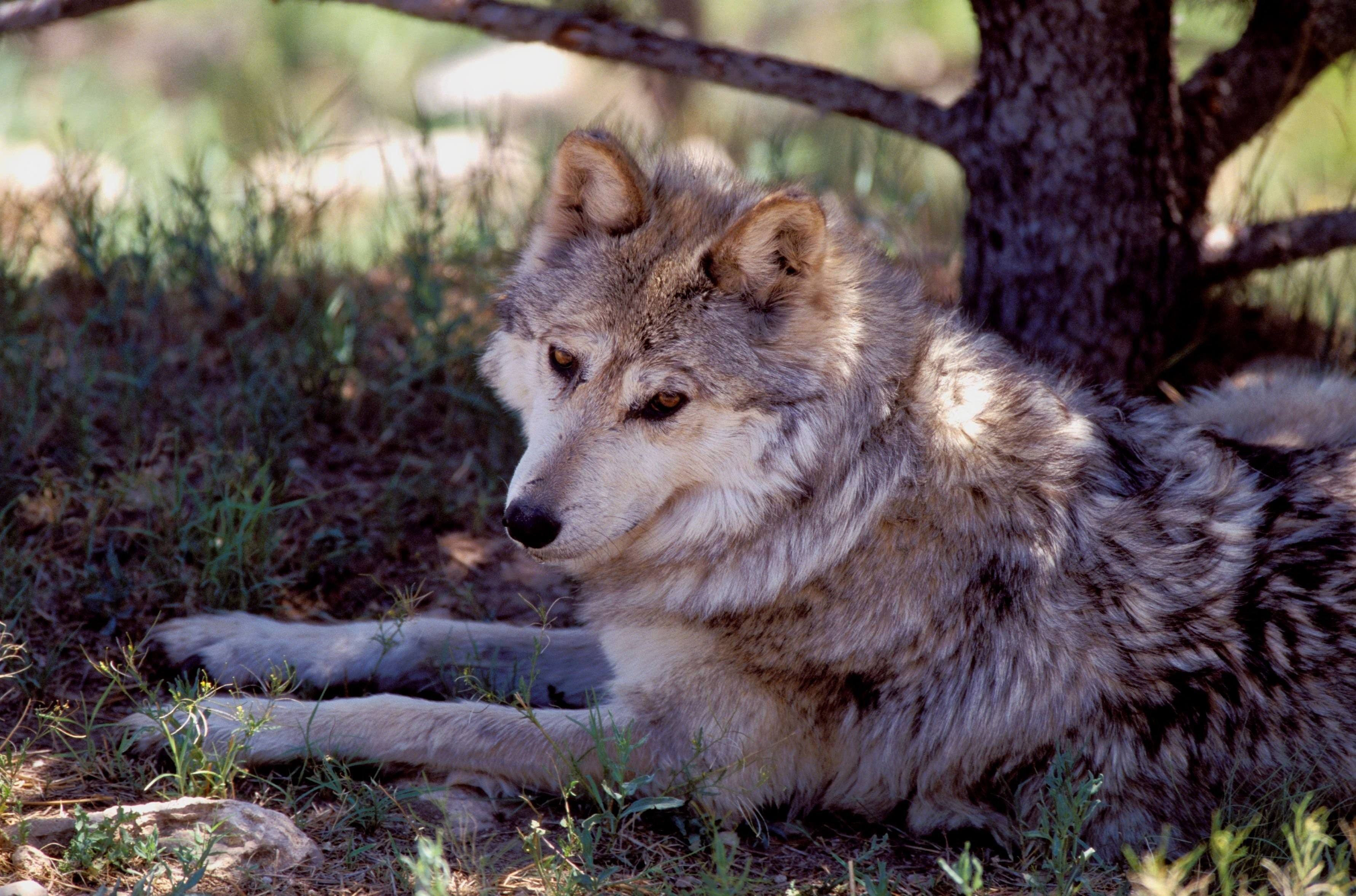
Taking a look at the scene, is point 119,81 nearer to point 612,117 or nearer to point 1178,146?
point 612,117

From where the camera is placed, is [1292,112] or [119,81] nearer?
[1292,112]

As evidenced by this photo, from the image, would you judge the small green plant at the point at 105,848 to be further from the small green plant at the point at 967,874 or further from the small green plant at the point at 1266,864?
the small green plant at the point at 1266,864

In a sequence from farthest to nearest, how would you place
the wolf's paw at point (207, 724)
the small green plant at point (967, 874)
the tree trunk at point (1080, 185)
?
the tree trunk at point (1080, 185), the wolf's paw at point (207, 724), the small green plant at point (967, 874)

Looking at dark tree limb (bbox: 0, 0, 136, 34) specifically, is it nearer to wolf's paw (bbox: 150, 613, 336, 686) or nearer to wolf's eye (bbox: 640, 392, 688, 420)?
wolf's paw (bbox: 150, 613, 336, 686)

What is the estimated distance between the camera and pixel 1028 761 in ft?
10.4

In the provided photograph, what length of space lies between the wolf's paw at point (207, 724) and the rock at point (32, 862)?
40 centimetres

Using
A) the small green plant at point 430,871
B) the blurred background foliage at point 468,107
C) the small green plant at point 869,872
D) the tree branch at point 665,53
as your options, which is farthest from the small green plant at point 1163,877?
the tree branch at point 665,53

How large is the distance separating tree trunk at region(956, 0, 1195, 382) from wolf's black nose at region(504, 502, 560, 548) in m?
2.27

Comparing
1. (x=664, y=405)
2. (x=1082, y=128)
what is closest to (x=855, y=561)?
(x=664, y=405)

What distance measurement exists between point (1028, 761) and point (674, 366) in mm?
1403

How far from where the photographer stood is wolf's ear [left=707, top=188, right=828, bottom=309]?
295cm

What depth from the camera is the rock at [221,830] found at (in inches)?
108

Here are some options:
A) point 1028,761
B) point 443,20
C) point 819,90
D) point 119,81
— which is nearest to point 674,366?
point 1028,761

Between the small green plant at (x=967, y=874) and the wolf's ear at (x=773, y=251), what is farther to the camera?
the wolf's ear at (x=773, y=251)
